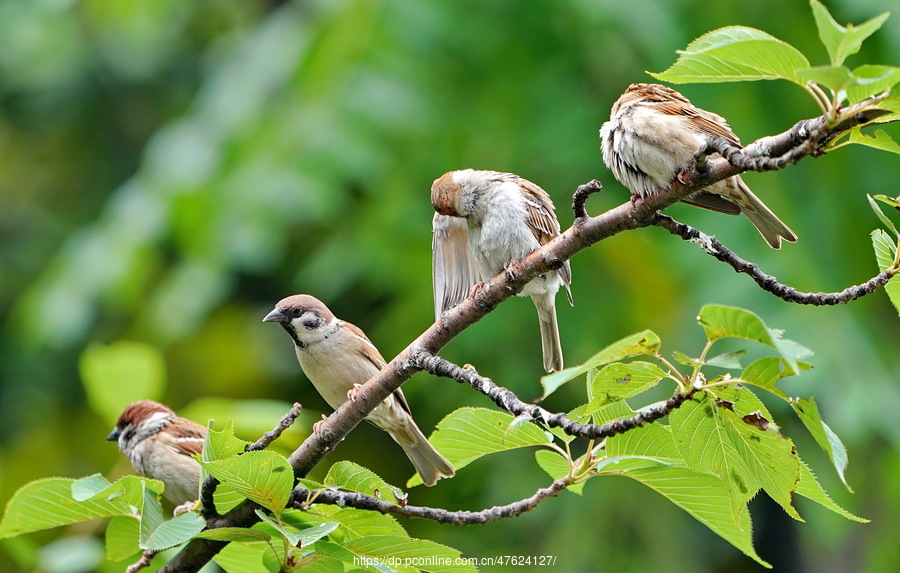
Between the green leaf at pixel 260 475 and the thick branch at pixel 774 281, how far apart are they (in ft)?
3.26

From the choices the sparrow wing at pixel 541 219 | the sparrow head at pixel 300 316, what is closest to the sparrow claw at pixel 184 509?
the sparrow head at pixel 300 316

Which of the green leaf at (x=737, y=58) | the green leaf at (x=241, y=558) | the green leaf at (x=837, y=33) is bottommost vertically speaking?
the green leaf at (x=241, y=558)

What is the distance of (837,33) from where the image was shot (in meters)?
1.62

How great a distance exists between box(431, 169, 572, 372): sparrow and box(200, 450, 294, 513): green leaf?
5.51 ft

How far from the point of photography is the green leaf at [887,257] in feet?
6.77

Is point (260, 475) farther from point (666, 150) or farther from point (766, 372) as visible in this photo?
point (666, 150)

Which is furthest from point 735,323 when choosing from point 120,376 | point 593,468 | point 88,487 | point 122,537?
point 120,376

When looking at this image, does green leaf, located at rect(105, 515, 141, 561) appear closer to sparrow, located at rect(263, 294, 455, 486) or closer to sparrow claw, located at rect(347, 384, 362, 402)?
sparrow claw, located at rect(347, 384, 362, 402)

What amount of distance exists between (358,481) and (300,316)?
225cm

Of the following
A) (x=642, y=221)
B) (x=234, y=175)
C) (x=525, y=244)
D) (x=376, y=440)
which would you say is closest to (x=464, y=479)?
(x=376, y=440)

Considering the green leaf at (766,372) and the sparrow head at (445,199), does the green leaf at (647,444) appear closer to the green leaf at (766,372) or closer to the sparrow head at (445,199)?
the green leaf at (766,372)

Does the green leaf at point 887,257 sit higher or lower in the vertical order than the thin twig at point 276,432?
lower

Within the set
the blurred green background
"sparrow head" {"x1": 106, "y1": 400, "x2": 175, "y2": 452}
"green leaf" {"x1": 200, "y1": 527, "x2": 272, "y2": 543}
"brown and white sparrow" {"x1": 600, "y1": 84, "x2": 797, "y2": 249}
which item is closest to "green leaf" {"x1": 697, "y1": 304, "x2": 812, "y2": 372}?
"green leaf" {"x1": 200, "y1": 527, "x2": 272, "y2": 543}

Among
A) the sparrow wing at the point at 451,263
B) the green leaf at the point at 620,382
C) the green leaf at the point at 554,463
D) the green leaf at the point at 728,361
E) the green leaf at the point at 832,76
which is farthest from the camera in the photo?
the sparrow wing at the point at 451,263
